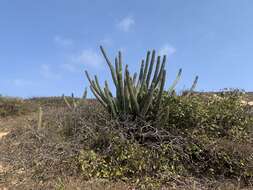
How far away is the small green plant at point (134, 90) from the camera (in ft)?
24.8

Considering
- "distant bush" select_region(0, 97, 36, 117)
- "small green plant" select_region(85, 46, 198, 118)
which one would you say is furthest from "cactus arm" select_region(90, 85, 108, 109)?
"distant bush" select_region(0, 97, 36, 117)

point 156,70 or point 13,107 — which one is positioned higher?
point 156,70

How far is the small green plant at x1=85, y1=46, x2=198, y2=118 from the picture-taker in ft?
24.8

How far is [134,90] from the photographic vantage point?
7809 mm

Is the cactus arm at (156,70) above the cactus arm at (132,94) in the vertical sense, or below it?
above

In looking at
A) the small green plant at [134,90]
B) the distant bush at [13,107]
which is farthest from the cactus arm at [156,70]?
the distant bush at [13,107]

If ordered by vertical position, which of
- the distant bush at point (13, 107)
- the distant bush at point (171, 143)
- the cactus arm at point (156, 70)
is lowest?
the distant bush at point (171, 143)

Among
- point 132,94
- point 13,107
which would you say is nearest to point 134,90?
point 132,94

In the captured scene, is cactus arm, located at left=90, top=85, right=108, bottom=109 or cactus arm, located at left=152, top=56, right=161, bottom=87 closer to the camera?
cactus arm, located at left=152, top=56, right=161, bottom=87

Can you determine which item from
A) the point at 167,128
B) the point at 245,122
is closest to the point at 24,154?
the point at 167,128

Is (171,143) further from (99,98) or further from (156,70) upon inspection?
(99,98)

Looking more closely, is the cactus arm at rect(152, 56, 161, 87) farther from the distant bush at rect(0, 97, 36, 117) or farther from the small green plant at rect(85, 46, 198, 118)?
the distant bush at rect(0, 97, 36, 117)

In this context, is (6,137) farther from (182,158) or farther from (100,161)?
(182,158)

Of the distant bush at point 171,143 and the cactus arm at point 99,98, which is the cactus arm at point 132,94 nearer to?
the distant bush at point 171,143
